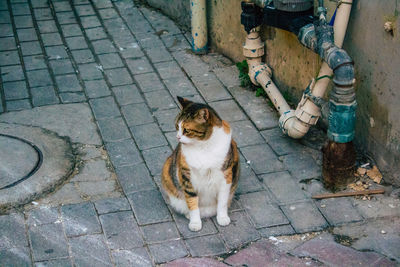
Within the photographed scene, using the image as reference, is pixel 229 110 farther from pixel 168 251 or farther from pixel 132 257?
pixel 132 257

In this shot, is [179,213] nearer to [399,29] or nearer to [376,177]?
[376,177]

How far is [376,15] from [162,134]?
7.43 feet

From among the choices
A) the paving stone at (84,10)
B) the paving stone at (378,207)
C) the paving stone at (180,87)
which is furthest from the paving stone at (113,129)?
the paving stone at (84,10)

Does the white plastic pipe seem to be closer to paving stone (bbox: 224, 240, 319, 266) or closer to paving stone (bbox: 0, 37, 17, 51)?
paving stone (bbox: 224, 240, 319, 266)

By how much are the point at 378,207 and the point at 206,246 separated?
4.64ft

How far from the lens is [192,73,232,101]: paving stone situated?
6.06 metres

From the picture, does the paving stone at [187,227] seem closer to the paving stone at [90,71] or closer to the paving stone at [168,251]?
the paving stone at [168,251]

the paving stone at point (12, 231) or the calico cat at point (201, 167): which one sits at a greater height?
the calico cat at point (201, 167)

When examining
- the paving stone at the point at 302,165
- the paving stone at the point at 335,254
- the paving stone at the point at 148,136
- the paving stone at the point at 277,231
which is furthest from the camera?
the paving stone at the point at 148,136

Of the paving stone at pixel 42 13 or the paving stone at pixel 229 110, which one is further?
the paving stone at pixel 42 13

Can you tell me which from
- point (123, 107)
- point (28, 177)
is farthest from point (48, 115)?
point (28, 177)

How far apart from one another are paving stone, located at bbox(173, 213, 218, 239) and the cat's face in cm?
70

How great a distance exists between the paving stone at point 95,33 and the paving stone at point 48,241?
3.77 m

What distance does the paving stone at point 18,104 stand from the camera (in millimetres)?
5887
